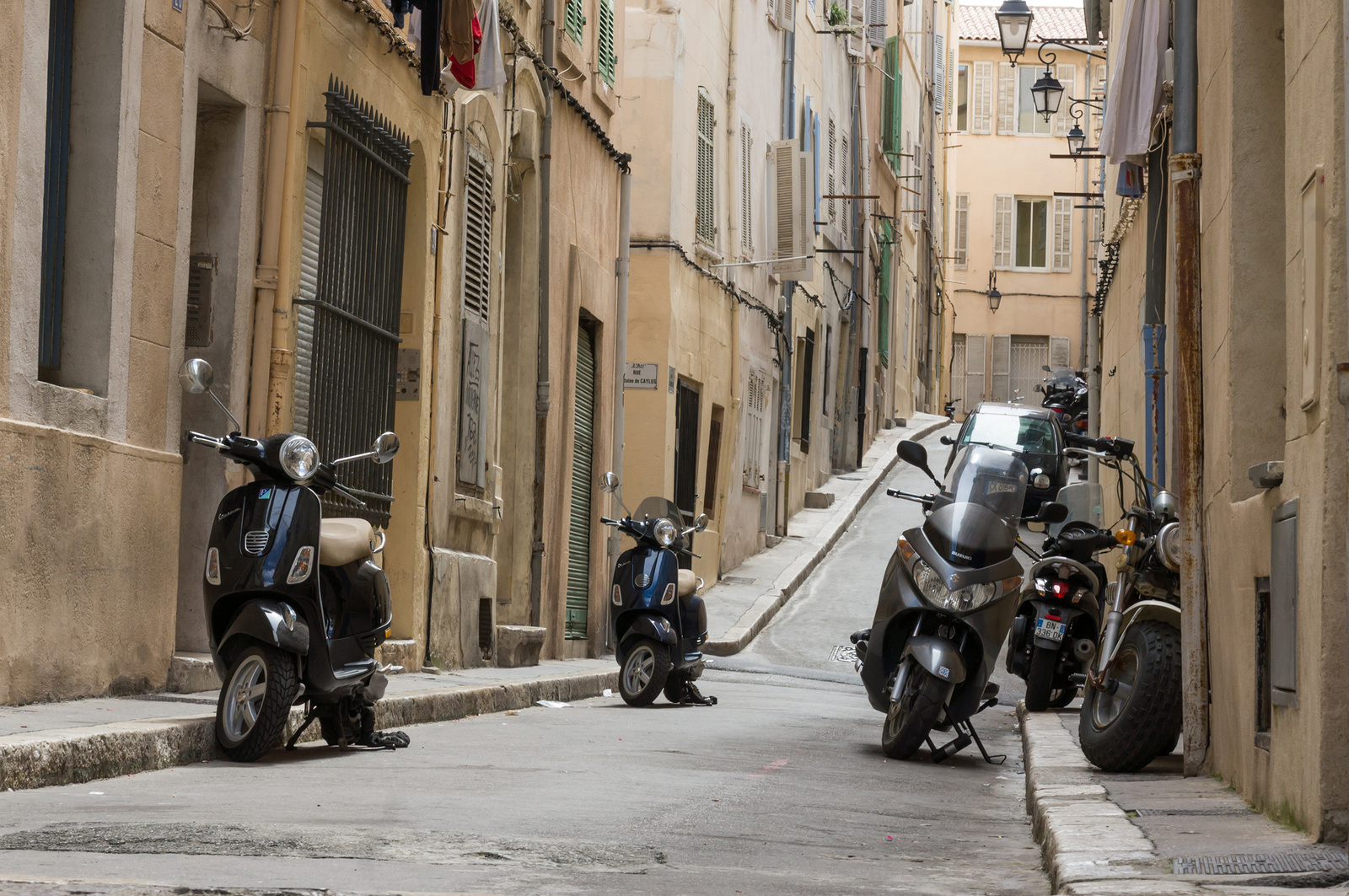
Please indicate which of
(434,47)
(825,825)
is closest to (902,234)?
(434,47)

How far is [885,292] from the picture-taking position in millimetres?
40875

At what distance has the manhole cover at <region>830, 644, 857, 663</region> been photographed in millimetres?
17641

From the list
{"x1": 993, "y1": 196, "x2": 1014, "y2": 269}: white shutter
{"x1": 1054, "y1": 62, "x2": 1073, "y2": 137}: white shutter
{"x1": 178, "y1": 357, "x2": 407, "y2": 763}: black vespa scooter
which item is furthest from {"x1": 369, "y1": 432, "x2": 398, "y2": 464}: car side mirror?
{"x1": 1054, "y1": 62, "x2": 1073, "y2": 137}: white shutter

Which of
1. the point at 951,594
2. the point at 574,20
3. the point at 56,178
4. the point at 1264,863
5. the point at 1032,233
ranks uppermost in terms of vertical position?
the point at 1032,233

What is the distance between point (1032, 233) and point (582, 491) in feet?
126

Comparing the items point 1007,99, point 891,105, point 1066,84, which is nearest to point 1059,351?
point 1007,99

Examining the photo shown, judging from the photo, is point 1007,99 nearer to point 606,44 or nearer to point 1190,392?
point 606,44

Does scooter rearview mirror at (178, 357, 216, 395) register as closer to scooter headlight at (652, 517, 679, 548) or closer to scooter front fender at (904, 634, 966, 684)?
scooter front fender at (904, 634, 966, 684)

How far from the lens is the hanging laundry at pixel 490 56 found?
12.7 m

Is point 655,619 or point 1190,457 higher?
Answer: point 1190,457

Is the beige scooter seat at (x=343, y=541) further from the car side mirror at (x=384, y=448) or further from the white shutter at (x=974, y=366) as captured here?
the white shutter at (x=974, y=366)

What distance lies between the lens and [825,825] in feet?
Answer: 19.5

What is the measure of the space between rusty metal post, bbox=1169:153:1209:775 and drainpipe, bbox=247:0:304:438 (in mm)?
4942

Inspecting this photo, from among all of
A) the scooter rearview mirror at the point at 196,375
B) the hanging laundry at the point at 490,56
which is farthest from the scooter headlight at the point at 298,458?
the hanging laundry at the point at 490,56
